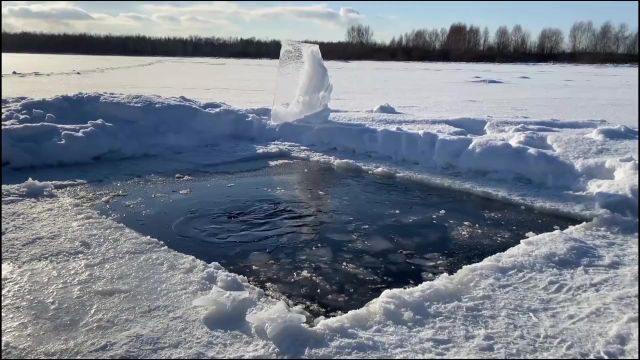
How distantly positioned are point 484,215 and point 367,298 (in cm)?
256

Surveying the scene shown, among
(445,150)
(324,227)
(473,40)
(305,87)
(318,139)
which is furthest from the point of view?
(473,40)

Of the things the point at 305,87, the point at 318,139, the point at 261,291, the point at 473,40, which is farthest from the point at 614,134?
the point at 473,40

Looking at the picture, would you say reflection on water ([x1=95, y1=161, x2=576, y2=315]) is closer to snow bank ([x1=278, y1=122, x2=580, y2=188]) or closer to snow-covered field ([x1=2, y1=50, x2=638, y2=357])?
snow-covered field ([x1=2, y1=50, x2=638, y2=357])

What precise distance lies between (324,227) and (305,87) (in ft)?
19.7

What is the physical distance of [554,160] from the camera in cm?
717

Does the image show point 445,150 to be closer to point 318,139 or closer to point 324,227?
point 318,139

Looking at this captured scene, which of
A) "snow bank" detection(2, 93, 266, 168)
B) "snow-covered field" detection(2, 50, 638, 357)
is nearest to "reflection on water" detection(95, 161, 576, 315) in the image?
"snow-covered field" detection(2, 50, 638, 357)

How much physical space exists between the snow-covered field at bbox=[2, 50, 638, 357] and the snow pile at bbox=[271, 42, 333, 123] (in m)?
0.06

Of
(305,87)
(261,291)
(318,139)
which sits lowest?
(261,291)

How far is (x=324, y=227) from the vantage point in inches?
217

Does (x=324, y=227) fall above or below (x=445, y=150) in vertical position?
below

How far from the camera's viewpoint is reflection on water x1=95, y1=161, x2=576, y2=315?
432 centimetres

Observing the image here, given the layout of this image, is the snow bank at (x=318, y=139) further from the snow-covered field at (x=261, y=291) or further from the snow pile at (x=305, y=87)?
the snow pile at (x=305, y=87)

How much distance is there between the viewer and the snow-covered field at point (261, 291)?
324cm
